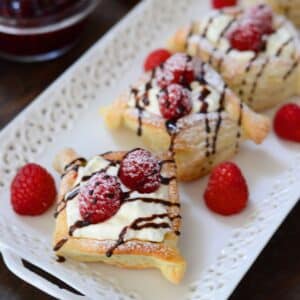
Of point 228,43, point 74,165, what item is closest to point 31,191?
point 74,165

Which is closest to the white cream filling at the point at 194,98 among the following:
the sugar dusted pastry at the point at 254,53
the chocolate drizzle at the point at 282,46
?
the sugar dusted pastry at the point at 254,53

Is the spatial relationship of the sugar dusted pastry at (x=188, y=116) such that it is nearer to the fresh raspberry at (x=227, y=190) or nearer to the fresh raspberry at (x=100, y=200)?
the fresh raspberry at (x=227, y=190)

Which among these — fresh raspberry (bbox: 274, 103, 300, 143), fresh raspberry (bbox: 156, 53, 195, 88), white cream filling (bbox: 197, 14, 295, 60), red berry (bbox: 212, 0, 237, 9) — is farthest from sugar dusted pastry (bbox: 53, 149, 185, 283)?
red berry (bbox: 212, 0, 237, 9)

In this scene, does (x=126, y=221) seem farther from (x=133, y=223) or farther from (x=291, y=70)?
(x=291, y=70)

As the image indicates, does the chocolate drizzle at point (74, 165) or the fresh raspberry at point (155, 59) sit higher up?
the chocolate drizzle at point (74, 165)

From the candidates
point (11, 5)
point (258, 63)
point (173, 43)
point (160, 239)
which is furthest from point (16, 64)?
point (160, 239)

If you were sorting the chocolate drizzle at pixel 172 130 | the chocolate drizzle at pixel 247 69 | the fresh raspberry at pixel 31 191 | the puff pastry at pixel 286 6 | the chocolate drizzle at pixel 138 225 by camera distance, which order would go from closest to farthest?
the chocolate drizzle at pixel 138 225, the fresh raspberry at pixel 31 191, the chocolate drizzle at pixel 172 130, the chocolate drizzle at pixel 247 69, the puff pastry at pixel 286 6
